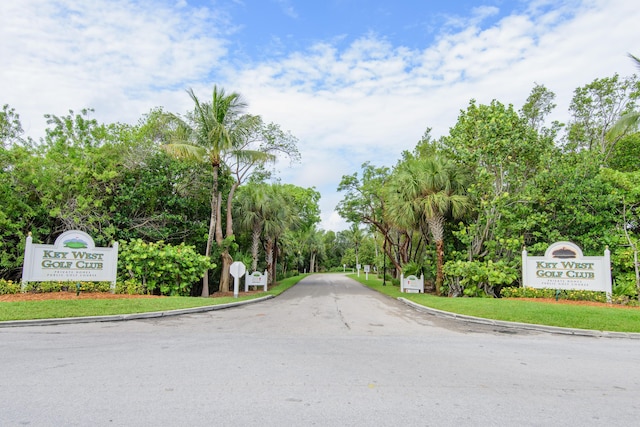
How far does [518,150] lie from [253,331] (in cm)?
1632

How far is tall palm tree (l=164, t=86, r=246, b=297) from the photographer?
728 inches

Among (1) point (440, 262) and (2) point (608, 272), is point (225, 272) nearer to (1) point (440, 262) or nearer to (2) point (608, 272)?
(1) point (440, 262)

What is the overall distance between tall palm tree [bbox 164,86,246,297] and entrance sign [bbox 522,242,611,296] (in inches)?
588

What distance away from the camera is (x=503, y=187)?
19.8 metres

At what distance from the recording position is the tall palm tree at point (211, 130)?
60.6ft

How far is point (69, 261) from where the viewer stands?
600 inches

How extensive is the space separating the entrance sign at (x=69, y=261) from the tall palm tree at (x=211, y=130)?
5099 millimetres

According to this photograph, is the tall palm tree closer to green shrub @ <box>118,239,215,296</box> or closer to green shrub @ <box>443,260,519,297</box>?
green shrub @ <box>118,239,215,296</box>

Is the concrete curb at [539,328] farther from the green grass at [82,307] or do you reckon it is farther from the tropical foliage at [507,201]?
the green grass at [82,307]

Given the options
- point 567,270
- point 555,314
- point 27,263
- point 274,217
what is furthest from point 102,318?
point 274,217

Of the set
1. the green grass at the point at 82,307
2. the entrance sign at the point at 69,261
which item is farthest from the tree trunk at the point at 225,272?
the green grass at the point at 82,307

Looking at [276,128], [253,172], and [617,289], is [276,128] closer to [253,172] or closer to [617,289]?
[253,172]

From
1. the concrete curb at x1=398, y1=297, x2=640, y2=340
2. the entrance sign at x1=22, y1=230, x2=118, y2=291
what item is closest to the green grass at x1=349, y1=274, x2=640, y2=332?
the concrete curb at x1=398, y1=297, x2=640, y2=340

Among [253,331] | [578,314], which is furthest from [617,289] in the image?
[253,331]
